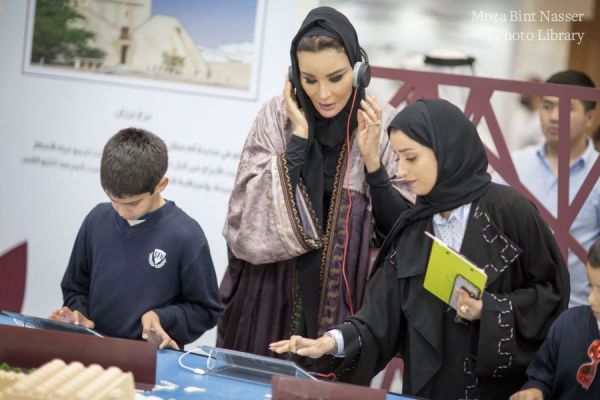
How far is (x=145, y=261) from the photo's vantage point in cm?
297

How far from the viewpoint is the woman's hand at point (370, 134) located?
328 cm

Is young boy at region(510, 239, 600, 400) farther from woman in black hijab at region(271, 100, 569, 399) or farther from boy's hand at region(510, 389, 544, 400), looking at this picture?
woman in black hijab at region(271, 100, 569, 399)

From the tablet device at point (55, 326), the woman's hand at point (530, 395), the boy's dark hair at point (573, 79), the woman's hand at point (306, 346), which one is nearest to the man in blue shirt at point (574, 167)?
the boy's dark hair at point (573, 79)

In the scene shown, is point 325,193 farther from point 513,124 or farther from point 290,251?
point 513,124

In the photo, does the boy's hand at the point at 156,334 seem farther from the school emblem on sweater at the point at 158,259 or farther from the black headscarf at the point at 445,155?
the black headscarf at the point at 445,155

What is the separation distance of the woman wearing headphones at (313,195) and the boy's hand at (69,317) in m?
0.70

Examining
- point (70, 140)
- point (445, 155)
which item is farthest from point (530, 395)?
point (70, 140)

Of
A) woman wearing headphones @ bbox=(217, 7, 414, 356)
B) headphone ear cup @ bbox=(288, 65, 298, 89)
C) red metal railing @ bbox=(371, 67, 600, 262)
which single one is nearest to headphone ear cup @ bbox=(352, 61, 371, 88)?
woman wearing headphones @ bbox=(217, 7, 414, 356)

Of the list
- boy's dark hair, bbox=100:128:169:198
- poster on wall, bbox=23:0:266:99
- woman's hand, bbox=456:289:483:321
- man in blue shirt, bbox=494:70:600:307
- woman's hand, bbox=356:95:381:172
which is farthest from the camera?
poster on wall, bbox=23:0:266:99

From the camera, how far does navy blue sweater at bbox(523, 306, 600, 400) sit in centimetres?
259

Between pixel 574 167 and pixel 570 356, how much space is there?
1.77 metres

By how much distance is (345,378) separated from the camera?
2959mm

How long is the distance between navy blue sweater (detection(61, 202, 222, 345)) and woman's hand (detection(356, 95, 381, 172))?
2.18 feet

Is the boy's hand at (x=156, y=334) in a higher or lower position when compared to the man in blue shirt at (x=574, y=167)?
lower
